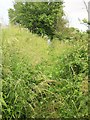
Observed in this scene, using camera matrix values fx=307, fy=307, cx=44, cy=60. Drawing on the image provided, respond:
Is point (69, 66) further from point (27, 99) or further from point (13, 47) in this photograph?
point (27, 99)

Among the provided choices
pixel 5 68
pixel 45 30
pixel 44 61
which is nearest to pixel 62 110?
pixel 5 68

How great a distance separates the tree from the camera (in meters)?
13.4

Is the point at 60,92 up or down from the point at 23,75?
down

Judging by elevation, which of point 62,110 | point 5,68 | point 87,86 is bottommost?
point 62,110

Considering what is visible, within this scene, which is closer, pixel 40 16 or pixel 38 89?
pixel 38 89

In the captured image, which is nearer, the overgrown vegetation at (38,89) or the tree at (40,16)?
the overgrown vegetation at (38,89)

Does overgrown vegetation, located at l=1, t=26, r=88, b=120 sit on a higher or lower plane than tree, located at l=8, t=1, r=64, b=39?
lower

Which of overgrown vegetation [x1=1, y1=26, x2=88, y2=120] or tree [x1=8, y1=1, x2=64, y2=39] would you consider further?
tree [x1=8, y1=1, x2=64, y2=39]

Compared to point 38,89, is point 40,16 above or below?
above

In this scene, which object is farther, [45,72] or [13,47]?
[45,72]

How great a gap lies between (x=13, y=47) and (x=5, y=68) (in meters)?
0.72

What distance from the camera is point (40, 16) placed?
1344 cm

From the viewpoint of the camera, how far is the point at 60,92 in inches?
180

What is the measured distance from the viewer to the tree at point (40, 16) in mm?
13367
